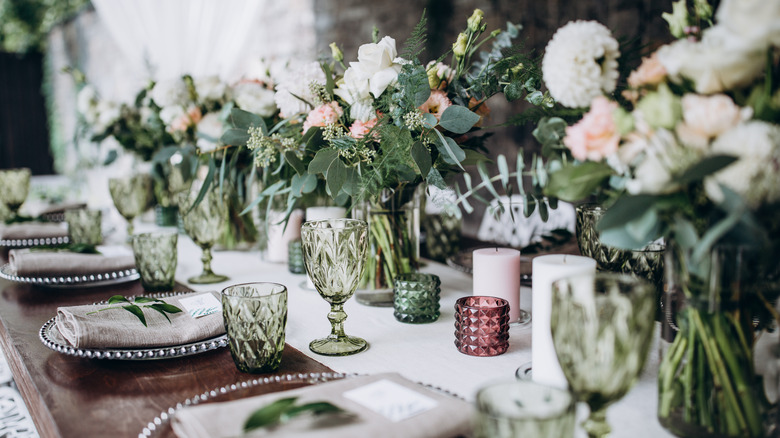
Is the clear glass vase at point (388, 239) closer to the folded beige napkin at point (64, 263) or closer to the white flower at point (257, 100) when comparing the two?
the white flower at point (257, 100)

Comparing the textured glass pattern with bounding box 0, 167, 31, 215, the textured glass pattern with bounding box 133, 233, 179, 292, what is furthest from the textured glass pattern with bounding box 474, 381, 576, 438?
the textured glass pattern with bounding box 0, 167, 31, 215

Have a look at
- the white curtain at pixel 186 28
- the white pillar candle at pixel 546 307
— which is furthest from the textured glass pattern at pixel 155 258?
the white curtain at pixel 186 28

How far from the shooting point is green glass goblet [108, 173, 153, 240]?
74.6 inches

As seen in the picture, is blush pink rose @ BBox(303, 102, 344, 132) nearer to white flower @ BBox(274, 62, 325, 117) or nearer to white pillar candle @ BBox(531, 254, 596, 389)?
white flower @ BBox(274, 62, 325, 117)

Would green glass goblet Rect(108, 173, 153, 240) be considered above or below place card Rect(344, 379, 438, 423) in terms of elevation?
above

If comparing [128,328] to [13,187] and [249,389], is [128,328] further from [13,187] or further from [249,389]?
[13,187]

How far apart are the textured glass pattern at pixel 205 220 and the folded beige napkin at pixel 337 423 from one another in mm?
799

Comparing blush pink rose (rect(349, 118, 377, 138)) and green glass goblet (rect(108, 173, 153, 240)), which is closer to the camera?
blush pink rose (rect(349, 118, 377, 138))

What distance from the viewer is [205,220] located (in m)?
1.44

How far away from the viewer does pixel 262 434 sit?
585 mm

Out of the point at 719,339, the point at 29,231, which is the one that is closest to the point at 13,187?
the point at 29,231

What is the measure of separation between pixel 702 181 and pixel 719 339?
16 cm

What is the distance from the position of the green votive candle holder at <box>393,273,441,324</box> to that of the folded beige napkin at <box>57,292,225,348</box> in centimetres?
31

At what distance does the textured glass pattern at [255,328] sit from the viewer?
854 mm
